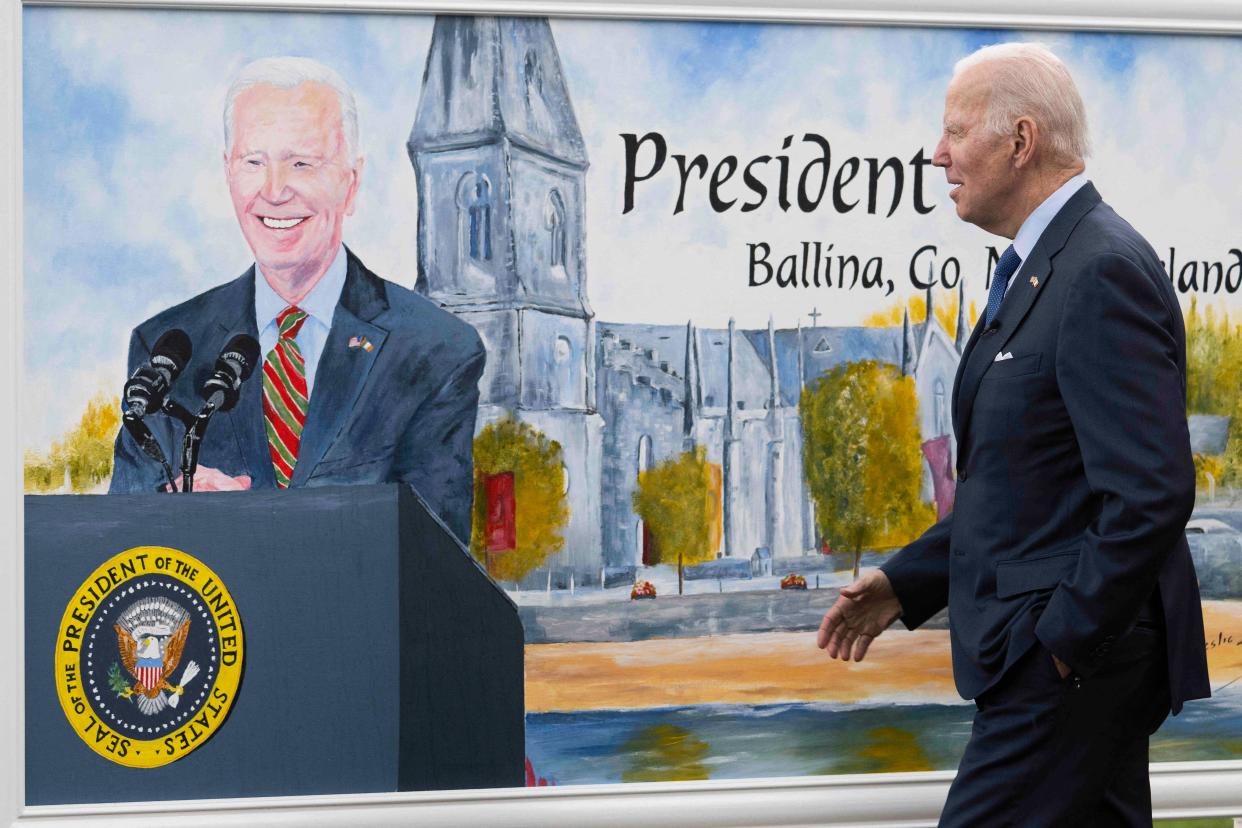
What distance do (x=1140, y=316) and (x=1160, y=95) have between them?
160cm

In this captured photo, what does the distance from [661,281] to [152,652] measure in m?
1.56

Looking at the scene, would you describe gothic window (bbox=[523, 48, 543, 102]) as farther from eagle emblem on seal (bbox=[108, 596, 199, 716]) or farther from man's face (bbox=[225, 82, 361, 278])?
eagle emblem on seal (bbox=[108, 596, 199, 716])

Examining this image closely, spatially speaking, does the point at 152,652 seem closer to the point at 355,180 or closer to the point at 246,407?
the point at 246,407

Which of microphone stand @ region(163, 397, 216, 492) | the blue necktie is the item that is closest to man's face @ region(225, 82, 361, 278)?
microphone stand @ region(163, 397, 216, 492)

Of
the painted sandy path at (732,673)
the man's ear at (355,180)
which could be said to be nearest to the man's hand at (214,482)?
the man's ear at (355,180)

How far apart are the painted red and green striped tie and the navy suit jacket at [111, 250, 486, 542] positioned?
2 centimetres

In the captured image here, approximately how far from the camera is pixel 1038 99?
7.91 ft

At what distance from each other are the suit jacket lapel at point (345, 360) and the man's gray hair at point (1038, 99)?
1.58 m

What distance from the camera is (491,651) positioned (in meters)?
3.29

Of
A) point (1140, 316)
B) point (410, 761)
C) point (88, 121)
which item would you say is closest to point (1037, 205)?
point (1140, 316)

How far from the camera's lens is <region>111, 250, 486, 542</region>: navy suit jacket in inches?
126

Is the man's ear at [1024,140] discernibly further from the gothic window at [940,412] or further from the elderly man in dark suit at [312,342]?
the elderly man in dark suit at [312,342]

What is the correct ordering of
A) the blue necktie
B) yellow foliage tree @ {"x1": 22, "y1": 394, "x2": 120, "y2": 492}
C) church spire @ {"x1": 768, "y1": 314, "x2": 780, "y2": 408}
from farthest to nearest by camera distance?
church spire @ {"x1": 768, "y1": 314, "x2": 780, "y2": 408} < yellow foliage tree @ {"x1": 22, "y1": 394, "x2": 120, "y2": 492} < the blue necktie

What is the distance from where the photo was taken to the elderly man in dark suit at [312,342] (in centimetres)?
321
